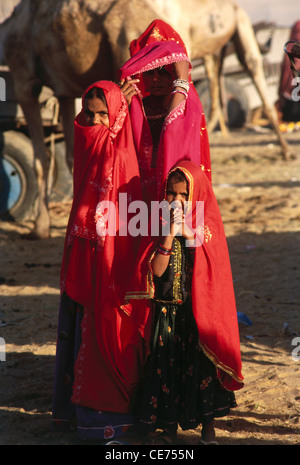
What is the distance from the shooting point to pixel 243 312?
5133mm

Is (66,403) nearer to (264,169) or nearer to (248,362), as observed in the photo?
(248,362)

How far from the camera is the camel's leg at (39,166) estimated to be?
7.43 m

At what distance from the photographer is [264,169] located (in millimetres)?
11078

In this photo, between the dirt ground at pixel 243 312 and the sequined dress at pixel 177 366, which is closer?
the sequined dress at pixel 177 366

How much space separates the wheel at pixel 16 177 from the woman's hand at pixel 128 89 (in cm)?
477

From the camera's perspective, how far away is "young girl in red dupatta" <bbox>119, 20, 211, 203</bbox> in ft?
9.90

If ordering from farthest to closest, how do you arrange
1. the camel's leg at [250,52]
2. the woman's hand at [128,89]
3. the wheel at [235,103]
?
the wheel at [235,103]
the camel's leg at [250,52]
the woman's hand at [128,89]

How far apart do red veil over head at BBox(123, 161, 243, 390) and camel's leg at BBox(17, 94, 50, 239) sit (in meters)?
4.59

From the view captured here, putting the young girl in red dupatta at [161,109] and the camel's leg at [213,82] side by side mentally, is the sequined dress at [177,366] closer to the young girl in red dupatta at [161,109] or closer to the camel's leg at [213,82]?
the young girl in red dupatta at [161,109]

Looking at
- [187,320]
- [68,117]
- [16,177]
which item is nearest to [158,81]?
[187,320]

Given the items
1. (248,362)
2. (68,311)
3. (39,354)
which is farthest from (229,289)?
(39,354)

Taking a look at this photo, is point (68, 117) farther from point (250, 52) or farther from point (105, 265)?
point (105, 265)

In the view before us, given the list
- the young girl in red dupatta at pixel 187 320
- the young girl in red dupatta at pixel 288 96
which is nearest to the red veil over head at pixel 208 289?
the young girl in red dupatta at pixel 187 320

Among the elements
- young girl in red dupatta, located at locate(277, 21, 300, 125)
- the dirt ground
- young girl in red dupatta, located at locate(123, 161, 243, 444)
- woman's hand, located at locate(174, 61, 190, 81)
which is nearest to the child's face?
young girl in red dupatta, located at locate(123, 161, 243, 444)
